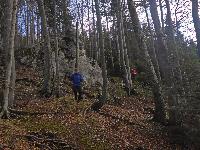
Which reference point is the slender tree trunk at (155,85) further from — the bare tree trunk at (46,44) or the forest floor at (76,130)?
the bare tree trunk at (46,44)

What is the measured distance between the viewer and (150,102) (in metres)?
25.4

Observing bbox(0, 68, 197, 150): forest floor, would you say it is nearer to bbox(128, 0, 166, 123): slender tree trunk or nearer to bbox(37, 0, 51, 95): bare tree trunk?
bbox(128, 0, 166, 123): slender tree trunk

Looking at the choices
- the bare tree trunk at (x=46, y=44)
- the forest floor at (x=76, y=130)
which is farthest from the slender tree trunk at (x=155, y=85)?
the bare tree trunk at (x=46, y=44)

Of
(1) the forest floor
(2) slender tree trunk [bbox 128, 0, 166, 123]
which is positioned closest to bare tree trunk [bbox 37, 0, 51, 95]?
(1) the forest floor

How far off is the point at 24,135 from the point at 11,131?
0.54 meters

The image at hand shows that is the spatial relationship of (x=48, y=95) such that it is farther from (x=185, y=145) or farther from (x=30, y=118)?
(x=185, y=145)

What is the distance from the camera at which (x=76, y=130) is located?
43.3 ft

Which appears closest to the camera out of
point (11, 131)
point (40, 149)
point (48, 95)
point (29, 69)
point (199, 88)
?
point (40, 149)

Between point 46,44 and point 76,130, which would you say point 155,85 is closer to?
point 76,130

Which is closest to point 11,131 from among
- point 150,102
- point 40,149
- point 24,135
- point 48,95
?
point 24,135

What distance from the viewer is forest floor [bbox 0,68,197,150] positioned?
11.4 metres

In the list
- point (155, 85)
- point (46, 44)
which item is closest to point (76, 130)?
point (155, 85)

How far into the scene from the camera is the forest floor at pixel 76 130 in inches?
449

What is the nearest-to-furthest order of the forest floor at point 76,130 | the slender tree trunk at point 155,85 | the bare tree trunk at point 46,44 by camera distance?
the forest floor at point 76,130, the slender tree trunk at point 155,85, the bare tree trunk at point 46,44
